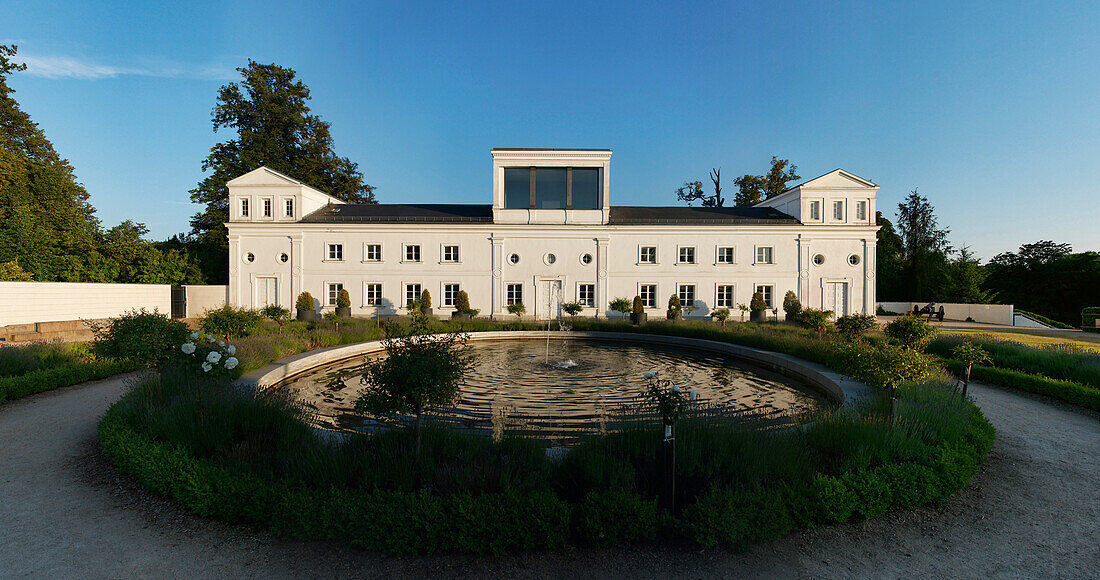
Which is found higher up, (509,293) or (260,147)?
(260,147)

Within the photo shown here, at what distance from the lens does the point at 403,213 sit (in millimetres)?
27422

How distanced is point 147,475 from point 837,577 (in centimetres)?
707

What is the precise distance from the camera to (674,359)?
14.2 meters

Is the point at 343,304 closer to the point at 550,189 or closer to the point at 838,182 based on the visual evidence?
the point at 550,189

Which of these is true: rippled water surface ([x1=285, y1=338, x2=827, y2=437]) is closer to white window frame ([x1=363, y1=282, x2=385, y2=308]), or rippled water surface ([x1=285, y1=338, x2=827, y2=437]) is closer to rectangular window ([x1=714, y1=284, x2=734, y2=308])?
rectangular window ([x1=714, y1=284, x2=734, y2=308])

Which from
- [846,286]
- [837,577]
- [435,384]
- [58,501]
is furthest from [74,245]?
[846,286]

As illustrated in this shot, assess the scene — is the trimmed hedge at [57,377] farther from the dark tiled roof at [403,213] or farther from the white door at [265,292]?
the dark tiled roof at [403,213]

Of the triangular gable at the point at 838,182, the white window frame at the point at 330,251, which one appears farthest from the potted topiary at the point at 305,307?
the triangular gable at the point at 838,182

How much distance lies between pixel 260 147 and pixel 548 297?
91.6 ft

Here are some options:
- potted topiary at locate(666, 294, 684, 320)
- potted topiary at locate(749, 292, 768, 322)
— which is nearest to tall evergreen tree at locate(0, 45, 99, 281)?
potted topiary at locate(666, 294, 684, 320)

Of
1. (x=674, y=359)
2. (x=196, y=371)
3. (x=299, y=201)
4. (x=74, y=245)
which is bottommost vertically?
(x=674, y=359)

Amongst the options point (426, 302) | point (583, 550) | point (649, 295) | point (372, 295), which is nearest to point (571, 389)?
point (583, 550)

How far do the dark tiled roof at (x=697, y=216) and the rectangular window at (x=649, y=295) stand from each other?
4.06 meters

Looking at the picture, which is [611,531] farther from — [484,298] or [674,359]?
[484,298]
